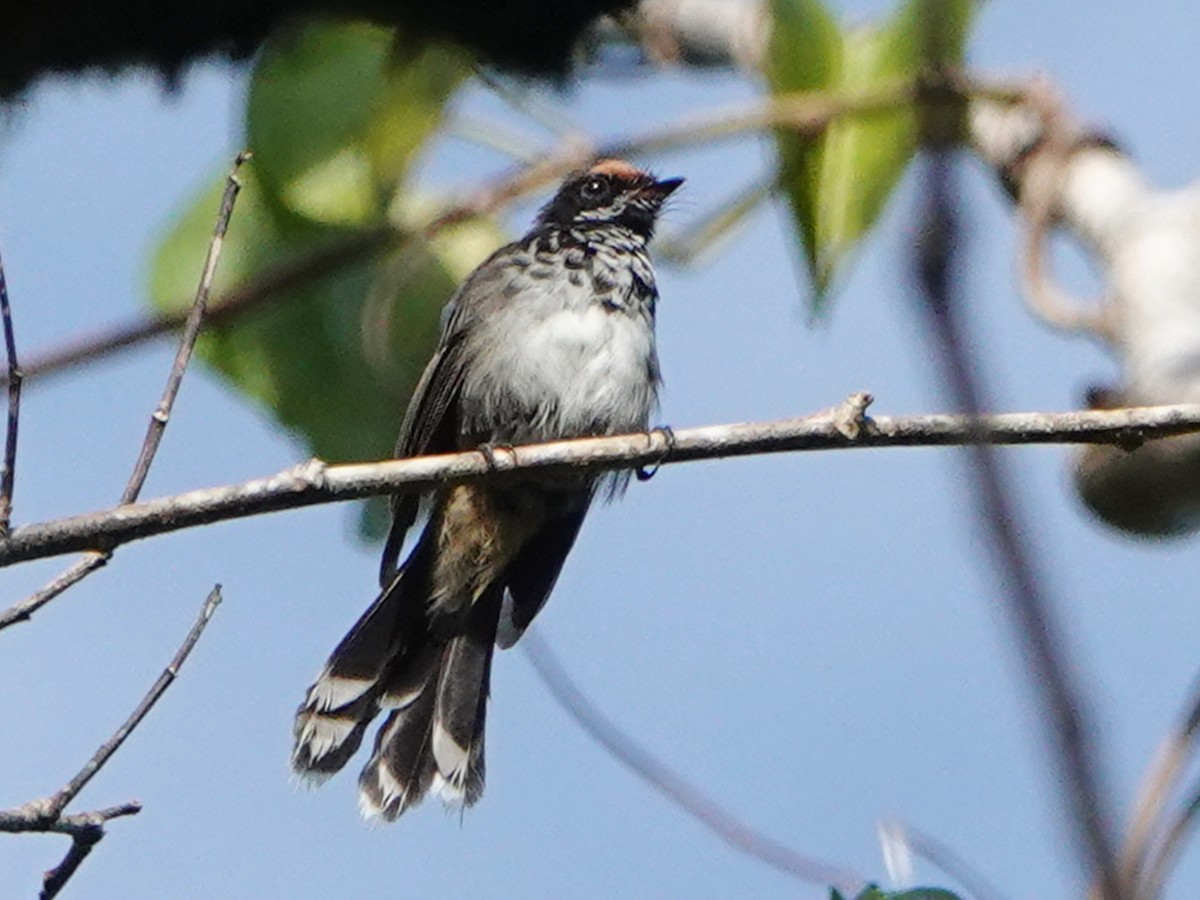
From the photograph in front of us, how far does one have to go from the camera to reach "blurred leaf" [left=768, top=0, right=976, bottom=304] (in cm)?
302

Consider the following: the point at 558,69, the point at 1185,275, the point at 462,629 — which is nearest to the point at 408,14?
the point at 558,69

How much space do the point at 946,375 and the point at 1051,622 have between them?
0.09 m

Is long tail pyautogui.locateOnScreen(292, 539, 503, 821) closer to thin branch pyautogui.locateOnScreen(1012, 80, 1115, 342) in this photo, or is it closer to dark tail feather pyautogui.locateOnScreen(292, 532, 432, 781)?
dark tail feather pyautogui.locateOnScreen(292, 532, 432, 781)

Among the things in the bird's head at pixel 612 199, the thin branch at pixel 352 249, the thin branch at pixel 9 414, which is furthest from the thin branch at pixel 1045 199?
the thin branch at pixel 9 414

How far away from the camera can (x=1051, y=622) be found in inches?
22.4

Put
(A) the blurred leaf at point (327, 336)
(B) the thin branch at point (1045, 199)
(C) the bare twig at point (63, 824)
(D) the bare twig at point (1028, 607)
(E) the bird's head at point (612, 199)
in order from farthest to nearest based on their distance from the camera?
1. (E) the bird's head at point (612, 199)
2. (B) the thin branch at point (1045, 199)
3. (A) the blurred leaf at point (327, 336)
4. (C) the bare twig at point (63, 824)
5. (D) the bare twig at point (1028, 607)

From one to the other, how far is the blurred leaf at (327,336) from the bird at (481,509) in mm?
1020

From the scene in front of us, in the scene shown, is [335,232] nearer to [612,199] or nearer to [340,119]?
[340,119]

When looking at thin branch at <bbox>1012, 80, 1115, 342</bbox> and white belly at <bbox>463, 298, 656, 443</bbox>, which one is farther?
white belly at <bbox>463, 298, 656, 443</bbox>

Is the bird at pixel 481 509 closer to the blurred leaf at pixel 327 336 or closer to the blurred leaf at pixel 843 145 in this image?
the blurred leaf at pixel 327 336

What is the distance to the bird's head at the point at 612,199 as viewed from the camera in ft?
17.0

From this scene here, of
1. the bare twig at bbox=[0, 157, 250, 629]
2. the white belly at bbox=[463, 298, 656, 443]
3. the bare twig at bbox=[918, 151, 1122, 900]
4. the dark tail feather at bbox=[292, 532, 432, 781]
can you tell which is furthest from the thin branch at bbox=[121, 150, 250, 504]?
Answer: the bare twig at bbox=[918, 151, 1122, 900]

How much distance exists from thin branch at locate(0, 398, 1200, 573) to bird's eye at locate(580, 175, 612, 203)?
200 cm

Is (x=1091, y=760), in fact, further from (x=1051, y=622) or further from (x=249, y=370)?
(x=249, y=370)
